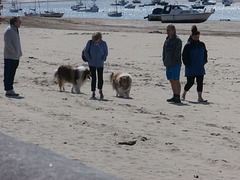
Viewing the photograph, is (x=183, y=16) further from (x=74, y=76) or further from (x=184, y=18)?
(x=74, y=76)

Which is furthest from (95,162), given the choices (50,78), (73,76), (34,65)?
(34,65)

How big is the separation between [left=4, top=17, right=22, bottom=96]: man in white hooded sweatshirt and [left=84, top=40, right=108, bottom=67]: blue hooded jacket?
148 centimetres

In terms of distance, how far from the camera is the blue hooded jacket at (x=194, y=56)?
34.1ft

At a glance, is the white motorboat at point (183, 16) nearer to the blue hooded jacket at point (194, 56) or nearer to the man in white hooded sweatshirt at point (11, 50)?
the blue hooded jacket at point (194, 56)

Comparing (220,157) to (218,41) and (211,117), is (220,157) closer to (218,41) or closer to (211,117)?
(211,117)

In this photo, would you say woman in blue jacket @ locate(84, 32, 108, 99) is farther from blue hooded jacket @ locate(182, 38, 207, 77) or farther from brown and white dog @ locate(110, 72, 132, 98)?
blue hooded jacket @ locate(182, 38, 207, 77)

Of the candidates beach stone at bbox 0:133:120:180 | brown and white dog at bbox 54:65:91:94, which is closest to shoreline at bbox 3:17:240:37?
brown and white dog at bbox 54:65:91:94

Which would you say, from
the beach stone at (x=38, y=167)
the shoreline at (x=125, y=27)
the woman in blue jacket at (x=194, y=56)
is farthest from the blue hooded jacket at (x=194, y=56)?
the shoreline at (x=125, y=27)

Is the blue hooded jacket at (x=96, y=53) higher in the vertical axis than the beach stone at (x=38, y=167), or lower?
lower

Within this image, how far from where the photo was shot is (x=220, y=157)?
5895mm

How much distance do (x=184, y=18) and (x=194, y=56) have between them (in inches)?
1639

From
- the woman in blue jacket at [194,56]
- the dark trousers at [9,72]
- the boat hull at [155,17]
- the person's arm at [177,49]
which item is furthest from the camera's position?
the boat hull at [155,17]

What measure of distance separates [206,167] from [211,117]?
3.42 metres

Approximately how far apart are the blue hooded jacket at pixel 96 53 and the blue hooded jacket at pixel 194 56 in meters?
1.78
